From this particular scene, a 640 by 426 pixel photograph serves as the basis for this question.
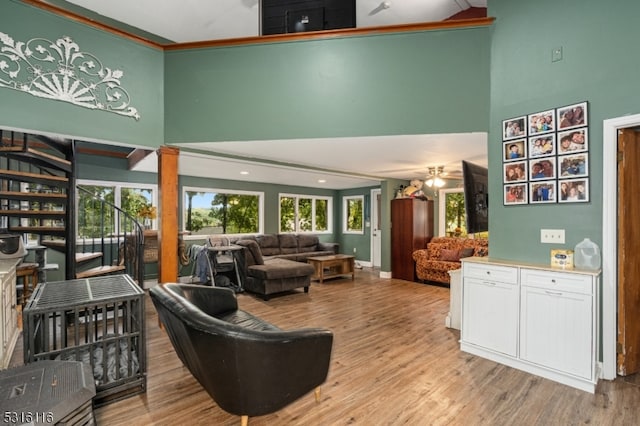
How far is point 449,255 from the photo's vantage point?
5.94m

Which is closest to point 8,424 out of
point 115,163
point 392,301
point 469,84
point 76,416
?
point 76,416

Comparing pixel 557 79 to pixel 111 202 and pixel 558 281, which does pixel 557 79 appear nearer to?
pixel 558 281

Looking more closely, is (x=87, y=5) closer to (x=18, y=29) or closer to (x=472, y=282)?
(x=18, y=29)

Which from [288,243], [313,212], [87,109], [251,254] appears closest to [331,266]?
[288,243]

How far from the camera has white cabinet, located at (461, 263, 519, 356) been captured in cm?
275

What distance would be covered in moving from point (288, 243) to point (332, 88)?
15.5 ft

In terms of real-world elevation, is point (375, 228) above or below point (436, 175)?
below

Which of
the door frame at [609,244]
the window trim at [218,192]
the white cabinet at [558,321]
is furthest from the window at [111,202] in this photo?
the door frame at [609,244]

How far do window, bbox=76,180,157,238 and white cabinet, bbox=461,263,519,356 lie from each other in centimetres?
537

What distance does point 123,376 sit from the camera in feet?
7.61

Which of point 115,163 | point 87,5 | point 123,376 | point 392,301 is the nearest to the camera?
point 123,376

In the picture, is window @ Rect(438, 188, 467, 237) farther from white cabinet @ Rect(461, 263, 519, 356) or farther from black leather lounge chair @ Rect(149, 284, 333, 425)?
black leather lounge chair @ Rect(149, 284, 333, 425)

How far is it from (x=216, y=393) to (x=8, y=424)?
Result: 34.6 inches

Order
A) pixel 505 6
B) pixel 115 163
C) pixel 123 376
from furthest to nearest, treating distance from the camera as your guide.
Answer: pixel 115 163, pixel 505 6, pixel 123 376
